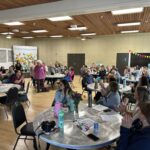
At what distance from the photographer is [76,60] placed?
14070mm

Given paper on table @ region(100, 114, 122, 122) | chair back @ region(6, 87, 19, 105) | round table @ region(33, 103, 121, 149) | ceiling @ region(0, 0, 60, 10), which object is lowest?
chair back @ region(6, 87, 19, 105)

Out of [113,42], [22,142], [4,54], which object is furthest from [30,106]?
[113,42]

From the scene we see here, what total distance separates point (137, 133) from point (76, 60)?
494 inches

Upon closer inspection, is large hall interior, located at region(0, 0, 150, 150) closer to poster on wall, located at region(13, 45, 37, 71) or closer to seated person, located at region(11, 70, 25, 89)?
seated person, located at region(11, 70, 25, 89)

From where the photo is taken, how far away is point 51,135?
2004mm

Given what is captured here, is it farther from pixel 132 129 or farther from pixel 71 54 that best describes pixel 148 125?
pixel 71 54

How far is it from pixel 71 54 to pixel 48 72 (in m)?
4.81

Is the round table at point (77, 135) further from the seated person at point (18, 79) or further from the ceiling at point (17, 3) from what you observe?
the seated person at point (18, 79)

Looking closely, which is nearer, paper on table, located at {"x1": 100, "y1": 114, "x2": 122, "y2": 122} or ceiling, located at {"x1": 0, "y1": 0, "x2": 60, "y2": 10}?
paper on table, located at {"x1": 100, "y1": 114, "x2": 122, "y2": 122}

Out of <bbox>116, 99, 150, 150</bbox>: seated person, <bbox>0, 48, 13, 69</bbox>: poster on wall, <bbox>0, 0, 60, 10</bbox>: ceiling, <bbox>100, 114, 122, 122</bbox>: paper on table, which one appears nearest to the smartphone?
<bbox>116, 99, 150, 150</bbox>: seated person

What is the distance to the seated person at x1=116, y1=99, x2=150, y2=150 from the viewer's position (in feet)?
5.11

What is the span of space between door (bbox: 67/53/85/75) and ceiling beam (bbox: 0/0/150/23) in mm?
9174

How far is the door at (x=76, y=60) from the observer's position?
13936 millimetres

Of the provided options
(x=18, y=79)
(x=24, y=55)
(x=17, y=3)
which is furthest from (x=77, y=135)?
(x=24, y=55)
